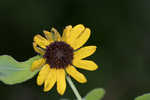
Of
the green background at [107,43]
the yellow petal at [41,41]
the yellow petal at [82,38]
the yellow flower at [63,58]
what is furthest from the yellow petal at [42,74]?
the green background at [107,43]

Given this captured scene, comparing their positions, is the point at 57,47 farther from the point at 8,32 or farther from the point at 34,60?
the point at 8,32

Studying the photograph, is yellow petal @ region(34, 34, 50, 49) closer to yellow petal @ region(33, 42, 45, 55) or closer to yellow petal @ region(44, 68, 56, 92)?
→ yellow petal @ region(33, 42, 45, 55)

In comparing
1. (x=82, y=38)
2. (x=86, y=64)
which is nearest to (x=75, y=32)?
(x=82, y=38)

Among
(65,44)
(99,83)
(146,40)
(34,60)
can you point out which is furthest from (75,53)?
(146,40)

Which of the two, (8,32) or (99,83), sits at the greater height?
(8,32)

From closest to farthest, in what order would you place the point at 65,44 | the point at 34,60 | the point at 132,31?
the point at 34,60 → the point at 65,44 → the point at 132,31

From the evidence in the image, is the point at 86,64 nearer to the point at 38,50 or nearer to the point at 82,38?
the point at 82,38

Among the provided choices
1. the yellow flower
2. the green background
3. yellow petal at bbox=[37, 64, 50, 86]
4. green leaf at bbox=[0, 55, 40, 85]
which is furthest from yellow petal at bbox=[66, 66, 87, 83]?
the green background
